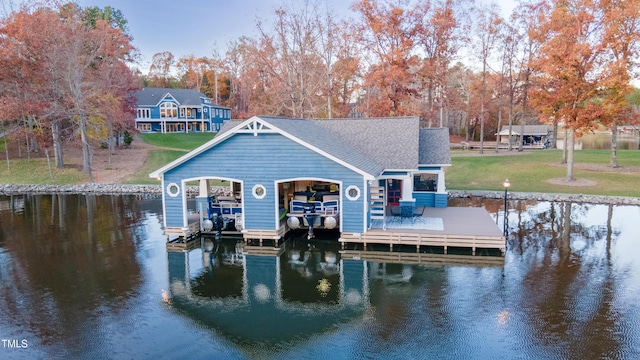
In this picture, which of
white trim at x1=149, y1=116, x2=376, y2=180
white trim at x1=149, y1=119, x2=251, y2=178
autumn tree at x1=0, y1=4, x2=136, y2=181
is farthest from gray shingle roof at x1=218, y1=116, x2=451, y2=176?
autumn tree at x1=0, y1=4, x2=136, y2=181

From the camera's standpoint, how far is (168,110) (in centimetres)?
5981

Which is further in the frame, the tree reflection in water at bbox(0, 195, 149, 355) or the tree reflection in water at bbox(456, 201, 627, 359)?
the tree reflection in water at bbox(0, 195, 149, 355)

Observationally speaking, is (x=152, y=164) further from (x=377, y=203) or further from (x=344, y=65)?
(x=377, y=203)

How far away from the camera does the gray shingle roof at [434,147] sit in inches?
760

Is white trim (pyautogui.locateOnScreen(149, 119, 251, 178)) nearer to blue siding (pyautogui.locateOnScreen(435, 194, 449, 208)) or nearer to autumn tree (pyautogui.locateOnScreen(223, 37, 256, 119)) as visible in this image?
blue siding (pyautogui.locateOnScreen(435, 194, 449, 208))

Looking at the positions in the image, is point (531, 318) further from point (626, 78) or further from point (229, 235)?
point (626, 78)

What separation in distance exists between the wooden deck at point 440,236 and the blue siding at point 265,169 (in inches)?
19.1

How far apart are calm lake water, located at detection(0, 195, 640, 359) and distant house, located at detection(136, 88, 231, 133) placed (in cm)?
4446

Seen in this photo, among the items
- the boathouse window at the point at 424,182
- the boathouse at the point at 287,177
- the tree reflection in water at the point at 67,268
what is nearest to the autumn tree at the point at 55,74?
the tree reflection in water at the point at 67,268

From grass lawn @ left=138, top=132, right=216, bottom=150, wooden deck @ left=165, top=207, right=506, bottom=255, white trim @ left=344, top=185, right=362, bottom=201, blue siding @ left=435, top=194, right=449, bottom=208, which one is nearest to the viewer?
wooden deck @ left=165, top=207, right=506, bottom=255

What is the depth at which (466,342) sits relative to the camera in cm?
884

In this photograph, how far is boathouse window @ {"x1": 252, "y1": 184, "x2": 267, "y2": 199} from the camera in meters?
15.8

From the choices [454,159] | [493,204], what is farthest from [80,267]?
[454,159]

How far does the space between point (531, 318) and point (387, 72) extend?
941 inches
